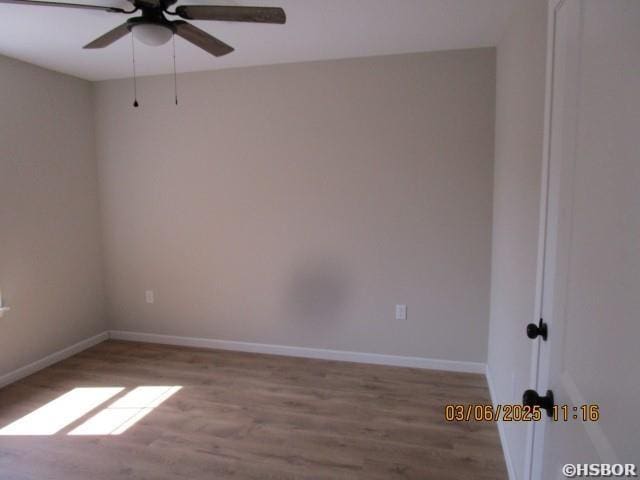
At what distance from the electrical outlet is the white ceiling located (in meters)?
2.02

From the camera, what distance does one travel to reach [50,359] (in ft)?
11.2

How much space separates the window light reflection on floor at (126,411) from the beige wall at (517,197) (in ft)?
7.42

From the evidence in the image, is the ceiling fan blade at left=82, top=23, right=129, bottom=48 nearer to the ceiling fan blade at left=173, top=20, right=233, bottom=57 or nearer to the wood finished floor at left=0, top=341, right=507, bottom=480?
the ceiling fan blade at left=173, top=20, right=233, bottom=57

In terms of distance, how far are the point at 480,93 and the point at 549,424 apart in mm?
2523

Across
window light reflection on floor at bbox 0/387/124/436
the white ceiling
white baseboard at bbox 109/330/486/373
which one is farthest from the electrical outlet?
window light reflection on floor at bbox 0/387/124/436

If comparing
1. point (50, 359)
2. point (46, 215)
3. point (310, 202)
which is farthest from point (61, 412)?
point (310, 202)

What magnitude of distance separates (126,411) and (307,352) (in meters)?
1.48

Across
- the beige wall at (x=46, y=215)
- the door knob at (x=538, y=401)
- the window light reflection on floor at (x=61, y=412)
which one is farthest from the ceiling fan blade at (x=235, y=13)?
the window light reflection on floor at (x=61, y=412)

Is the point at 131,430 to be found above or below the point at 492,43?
below

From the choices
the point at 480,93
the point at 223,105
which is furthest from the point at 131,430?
the point at 480,93

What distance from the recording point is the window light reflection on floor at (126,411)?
2439 millimetres

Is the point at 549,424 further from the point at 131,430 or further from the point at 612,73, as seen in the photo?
the point at 131,430

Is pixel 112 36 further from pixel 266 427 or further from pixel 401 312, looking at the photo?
pixel 401 312

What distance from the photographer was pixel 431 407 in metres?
2.66
